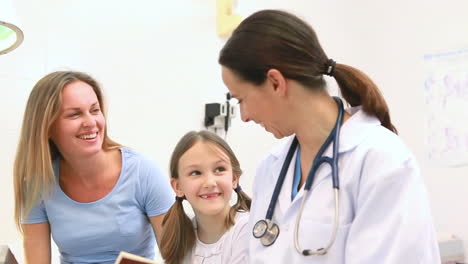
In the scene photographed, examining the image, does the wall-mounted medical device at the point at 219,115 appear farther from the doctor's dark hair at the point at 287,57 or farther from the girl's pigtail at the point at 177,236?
the doctor's dark hair at the point at 287,57

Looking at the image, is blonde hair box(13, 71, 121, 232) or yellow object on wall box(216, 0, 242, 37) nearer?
blonde hair box(13, 71, 121, 232)

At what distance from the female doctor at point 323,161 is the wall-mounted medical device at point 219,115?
1.56 meters

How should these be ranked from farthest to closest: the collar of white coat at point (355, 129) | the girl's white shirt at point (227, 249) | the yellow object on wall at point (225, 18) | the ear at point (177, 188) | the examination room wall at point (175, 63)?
the yellow object on wall at point (225, 18)
the examination room wall at point (175, 63)
the ear at point (177, 188)
the girl's white shirt at point (227, 249)
the collar of white coat at point (355, 129)

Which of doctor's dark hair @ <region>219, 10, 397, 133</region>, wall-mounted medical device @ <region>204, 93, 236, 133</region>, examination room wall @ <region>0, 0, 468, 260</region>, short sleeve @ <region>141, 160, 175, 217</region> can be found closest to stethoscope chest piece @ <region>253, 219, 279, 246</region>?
doctor's dark hair @ <region>219, 10, 397, 133</region>

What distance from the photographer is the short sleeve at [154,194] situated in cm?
160

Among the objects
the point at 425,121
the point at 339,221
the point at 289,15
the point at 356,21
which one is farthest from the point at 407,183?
the point at 356,21

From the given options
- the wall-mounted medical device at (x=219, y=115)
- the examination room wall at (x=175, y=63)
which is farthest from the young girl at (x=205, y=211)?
the wall-mounted medical device at (x=219, y=115)

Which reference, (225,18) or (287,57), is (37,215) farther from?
(225,18)

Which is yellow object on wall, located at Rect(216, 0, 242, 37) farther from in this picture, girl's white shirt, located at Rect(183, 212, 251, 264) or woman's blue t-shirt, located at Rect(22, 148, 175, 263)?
girl's white shirt, located at Rect(183, 212, 251, 264)

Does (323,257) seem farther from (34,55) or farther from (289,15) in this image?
(34,55)

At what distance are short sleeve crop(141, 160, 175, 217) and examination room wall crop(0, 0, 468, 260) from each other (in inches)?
31.6

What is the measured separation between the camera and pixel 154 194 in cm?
161

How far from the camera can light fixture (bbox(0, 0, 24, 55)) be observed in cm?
114

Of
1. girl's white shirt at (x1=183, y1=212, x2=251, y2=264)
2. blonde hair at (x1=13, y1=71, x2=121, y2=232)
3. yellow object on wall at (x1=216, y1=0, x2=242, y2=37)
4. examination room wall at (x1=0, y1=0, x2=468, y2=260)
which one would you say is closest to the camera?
girl's white shirt at (x1=183, y1=212, x2=251, y2=264)
